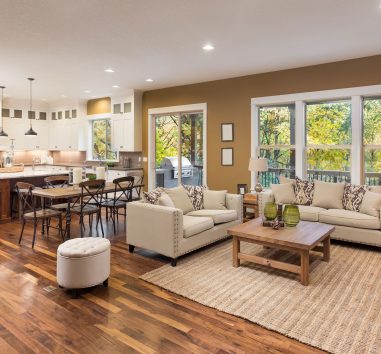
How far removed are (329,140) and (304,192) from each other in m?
1.20

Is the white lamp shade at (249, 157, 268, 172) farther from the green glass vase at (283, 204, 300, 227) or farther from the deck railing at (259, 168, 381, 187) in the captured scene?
the green glass vase at (283, 204, 300, 227)

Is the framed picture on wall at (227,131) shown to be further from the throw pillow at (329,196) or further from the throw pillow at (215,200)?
the throw pillow at (329,196)

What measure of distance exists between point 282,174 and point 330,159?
3.04 feet

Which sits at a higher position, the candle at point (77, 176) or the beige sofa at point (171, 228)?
the candle at point (77, 176)

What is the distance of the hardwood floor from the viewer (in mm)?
2277

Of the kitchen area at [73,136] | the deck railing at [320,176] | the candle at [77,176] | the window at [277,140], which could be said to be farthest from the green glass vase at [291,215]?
Result: the kitchen area at [73,136]

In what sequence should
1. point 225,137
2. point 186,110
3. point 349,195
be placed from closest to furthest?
point 349,195 → point 225,137 → point 186,110

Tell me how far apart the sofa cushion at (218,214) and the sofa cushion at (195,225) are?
4.8 inches

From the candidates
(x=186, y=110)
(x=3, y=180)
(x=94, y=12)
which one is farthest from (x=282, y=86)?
(x=3, y=180)

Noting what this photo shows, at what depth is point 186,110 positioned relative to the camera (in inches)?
290

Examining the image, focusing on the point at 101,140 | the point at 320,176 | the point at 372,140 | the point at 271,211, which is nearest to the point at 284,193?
the point at 320,176

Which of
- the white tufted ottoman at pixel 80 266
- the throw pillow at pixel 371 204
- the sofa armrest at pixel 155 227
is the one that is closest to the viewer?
the white tufted ottoman at pixel 80 266

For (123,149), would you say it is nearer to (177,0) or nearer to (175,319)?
(177,0)

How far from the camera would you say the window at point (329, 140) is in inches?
220
